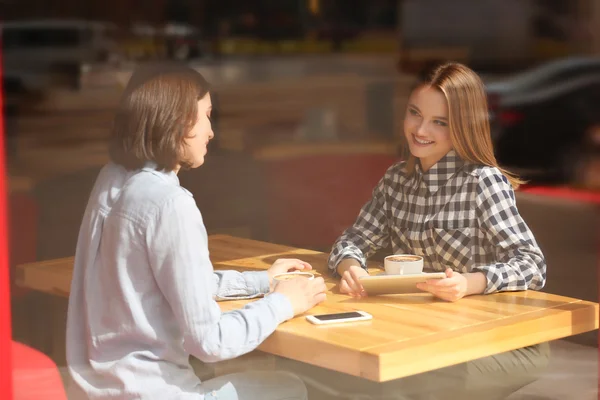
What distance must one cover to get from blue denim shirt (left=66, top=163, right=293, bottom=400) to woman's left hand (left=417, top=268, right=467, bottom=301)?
0.41 m

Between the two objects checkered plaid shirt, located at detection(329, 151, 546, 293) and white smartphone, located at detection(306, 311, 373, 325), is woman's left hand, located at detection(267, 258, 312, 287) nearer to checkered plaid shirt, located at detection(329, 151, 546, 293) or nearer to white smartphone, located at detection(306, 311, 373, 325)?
checkered plaid shirt, located at detection(329, 151, 546, 293)

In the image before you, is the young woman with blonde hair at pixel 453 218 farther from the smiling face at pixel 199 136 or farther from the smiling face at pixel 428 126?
the smiling face at pixel 199 136

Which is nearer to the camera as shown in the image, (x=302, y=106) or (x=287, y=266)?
(x=287, y=266)

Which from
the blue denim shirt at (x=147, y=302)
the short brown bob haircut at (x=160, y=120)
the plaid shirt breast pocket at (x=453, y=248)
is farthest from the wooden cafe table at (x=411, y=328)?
the short brown bob haircut at (x=160, y=120)

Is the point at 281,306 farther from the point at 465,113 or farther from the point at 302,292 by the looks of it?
the point at 465,113

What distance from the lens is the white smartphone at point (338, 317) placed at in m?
2.34

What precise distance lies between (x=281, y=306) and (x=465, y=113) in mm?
981

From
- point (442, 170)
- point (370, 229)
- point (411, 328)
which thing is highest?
point (442, 170)

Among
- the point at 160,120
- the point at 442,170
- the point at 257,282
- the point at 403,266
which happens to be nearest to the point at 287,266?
the point at 257,282

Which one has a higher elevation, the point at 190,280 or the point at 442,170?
the point at 442,170

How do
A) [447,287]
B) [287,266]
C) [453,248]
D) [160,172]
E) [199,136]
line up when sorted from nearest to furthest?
[160,172]
[199,136]
[447,287]
[287,266]
[453,248]

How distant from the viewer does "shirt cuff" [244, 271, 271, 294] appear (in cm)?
263

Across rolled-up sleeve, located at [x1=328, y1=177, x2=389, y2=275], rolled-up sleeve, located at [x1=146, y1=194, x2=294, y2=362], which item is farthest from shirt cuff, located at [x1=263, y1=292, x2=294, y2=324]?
rolled-up sleeve, located at [x1=328, y1=177, x2=389, y2=275]

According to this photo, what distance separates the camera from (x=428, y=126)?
2986mm
